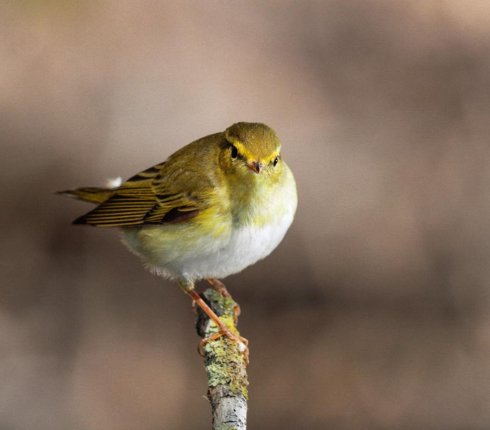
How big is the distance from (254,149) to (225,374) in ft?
3.30

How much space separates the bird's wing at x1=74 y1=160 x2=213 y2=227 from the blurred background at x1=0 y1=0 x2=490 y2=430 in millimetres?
2360

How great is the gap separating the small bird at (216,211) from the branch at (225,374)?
0.08m

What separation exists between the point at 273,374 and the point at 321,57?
136 inches

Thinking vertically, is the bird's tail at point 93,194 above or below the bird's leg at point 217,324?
above

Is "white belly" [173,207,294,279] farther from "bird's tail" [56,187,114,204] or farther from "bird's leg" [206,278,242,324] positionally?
"bird's tail" [56,187,114,204]

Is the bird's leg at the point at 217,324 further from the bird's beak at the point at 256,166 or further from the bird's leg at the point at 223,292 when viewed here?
the bird's beak at the point at 256,166

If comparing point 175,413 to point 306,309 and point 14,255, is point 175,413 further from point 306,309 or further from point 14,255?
point 14,255

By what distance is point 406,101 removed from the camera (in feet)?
27.7

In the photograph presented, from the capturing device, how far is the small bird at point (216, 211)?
3980 millimetres

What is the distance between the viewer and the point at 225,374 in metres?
3.61

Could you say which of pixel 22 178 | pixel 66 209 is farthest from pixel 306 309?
pixel 22 178

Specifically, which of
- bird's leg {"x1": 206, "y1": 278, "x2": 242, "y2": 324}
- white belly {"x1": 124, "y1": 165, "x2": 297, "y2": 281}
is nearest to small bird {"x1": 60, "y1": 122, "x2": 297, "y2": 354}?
white belly {"x1": 124, "y1": 165, "x2": 297, "y2": 281}

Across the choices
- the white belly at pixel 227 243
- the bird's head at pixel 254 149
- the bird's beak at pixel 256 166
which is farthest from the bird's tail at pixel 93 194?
the bird's beak at pixel 256 166

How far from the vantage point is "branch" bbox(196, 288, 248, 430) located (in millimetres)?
3236
